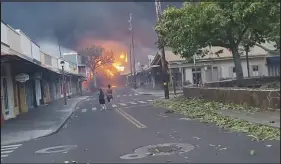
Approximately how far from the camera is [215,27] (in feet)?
69.9

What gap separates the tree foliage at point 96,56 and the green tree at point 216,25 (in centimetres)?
7601

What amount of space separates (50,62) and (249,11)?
32910 millimetres

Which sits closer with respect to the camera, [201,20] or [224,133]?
[224,133]

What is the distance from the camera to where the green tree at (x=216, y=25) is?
1920 centimetres

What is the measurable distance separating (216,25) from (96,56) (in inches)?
3327

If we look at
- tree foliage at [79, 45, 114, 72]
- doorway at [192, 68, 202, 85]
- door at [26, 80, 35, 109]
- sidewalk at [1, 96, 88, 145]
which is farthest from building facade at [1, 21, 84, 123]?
tree foliage at [79, 45, 114, 72]

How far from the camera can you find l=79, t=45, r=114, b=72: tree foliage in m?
101

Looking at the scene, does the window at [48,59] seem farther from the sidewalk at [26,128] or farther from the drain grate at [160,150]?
the drain grate at [160,150]

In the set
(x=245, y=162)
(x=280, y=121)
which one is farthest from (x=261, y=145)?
(x=280, y=121)

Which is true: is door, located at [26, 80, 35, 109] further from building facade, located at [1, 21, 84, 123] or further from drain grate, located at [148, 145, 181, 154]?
drain grate, located at [148, 145, 181, 154]

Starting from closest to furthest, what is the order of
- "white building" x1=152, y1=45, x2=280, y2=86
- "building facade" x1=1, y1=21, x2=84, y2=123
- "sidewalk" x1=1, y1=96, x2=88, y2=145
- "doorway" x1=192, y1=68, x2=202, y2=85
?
"building facade" x1=1, y1=21, x2=84, y2=123, "sidewalk" x1=1, y1=96, x2=88, y2=145, "white building" x1=152, y1=45, x2=280, y2=86, "doorway" x1=192, y1=68, x2=202, y2=85

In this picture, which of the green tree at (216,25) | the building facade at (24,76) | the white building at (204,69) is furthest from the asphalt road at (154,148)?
the white building at (204,69)

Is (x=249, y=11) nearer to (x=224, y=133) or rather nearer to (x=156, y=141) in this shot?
(x=224, y=133)

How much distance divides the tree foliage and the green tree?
7601cm
